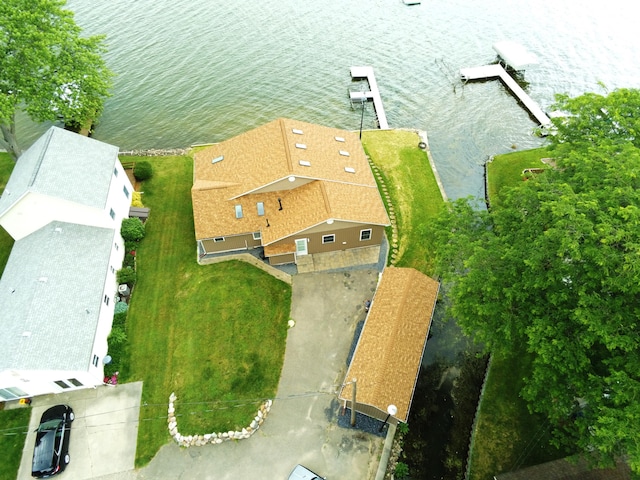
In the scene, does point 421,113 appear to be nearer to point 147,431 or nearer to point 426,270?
point 426,270

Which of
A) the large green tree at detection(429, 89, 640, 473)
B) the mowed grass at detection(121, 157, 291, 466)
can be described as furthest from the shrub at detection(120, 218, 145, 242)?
the large green tree at detection(429, 89, 640, 473)

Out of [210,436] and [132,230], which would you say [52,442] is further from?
[132,230]

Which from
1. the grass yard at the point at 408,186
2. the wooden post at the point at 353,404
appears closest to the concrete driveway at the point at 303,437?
the wooden post at the point at 353,404

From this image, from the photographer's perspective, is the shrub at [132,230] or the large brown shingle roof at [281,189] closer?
the large brown shingle roof at [281,189]

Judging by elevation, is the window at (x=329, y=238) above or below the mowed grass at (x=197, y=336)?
above

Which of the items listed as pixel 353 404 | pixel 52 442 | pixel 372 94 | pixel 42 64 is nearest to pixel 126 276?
pixel 52 442

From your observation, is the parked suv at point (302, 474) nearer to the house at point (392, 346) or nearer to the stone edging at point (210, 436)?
the stone edging at point (210, 436)

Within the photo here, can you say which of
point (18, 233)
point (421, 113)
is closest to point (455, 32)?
point (421, 113)
